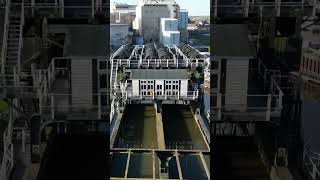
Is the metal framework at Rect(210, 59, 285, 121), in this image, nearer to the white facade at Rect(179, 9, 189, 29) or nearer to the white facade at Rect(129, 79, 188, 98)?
the white facade at Rect(129, 79, 188, 98)

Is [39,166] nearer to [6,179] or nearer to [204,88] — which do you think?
[6,179]

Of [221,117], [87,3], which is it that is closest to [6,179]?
[87,3]

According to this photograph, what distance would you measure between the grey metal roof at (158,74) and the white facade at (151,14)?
690cm

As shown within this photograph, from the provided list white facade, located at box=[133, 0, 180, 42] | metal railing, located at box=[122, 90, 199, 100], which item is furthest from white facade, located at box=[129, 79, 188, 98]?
white facade, located at box=[133, 0, 180, 42]

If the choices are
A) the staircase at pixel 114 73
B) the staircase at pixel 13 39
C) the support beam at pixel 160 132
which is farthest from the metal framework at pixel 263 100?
the staircase at pixel 114 73

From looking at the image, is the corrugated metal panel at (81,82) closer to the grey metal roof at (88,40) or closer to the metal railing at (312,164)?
the grey metal roof at (88,40)

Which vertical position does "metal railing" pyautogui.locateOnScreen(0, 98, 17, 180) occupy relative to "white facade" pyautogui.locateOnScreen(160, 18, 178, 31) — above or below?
below

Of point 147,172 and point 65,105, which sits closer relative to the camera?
point 65,105

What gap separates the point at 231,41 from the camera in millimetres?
2383

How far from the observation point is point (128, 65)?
25.6 ft

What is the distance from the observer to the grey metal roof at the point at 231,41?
91.6 inches

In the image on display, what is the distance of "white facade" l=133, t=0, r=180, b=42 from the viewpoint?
14711mm

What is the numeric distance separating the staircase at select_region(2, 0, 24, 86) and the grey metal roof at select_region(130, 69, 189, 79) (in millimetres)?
4838

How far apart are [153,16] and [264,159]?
13.1 metres
